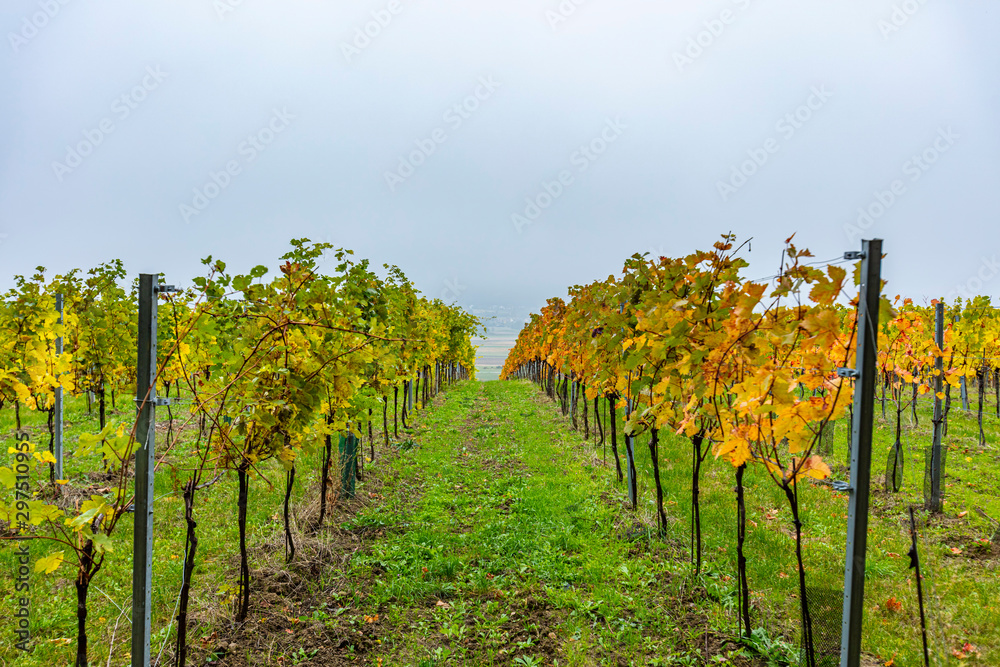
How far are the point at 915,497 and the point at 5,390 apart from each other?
41.4 ft

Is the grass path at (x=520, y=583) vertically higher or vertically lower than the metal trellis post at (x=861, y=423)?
lower

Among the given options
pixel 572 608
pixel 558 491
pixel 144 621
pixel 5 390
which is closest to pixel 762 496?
pixel 558 491

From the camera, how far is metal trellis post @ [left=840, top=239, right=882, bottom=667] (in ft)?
8.37

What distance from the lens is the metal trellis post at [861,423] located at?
2.55 meters

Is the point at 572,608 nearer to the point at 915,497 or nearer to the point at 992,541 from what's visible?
the point at 992,541
